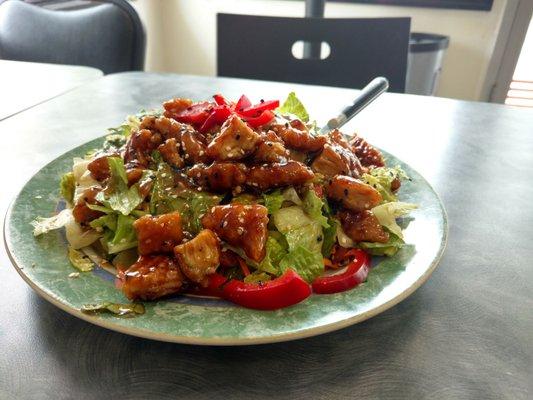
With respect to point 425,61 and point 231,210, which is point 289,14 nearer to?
point 425,61

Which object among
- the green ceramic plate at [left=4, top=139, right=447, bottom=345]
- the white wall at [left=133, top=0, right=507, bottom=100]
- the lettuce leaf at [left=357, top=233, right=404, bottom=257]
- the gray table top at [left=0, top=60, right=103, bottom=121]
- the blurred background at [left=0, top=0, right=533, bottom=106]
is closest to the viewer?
the green ceramic plate at [left=4, top=139, right=447, bottom=345]

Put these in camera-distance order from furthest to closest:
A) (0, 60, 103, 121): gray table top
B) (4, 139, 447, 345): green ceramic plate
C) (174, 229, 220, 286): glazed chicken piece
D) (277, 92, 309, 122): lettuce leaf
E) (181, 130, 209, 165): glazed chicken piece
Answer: (0, 60, 103, 121): gray table top
(277, 92, 309, 122): lettuce leaf
(181, 130, 209, 165): glazed chicken piece
(174, 229, 220, 286): glazed chicken piece
(4, 139, 447, 345): green ceramic plate

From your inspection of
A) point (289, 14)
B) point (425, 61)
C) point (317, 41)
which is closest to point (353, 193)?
point (317, 41)

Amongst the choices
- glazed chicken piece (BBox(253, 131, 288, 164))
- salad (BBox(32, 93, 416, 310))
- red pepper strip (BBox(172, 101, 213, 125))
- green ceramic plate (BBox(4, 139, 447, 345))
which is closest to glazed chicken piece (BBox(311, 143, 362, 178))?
salad (BBox(32, 93, 416, 310))

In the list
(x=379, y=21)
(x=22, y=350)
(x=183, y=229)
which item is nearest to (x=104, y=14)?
(x=379, y=21)

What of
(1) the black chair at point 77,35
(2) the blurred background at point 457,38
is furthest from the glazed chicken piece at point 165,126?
(2) the blurred background at point 457,38

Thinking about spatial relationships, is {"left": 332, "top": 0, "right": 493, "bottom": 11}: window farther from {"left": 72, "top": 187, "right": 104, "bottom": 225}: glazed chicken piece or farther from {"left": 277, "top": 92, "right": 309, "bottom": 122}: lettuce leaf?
{"left": 72, "top": 187, "right": 104, "bottom": 225}: glazed chicken piece

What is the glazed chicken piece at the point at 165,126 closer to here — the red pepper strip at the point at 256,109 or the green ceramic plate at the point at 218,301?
the red pepper strip at the point at 256,109

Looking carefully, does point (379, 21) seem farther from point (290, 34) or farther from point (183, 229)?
point (183, 229)
